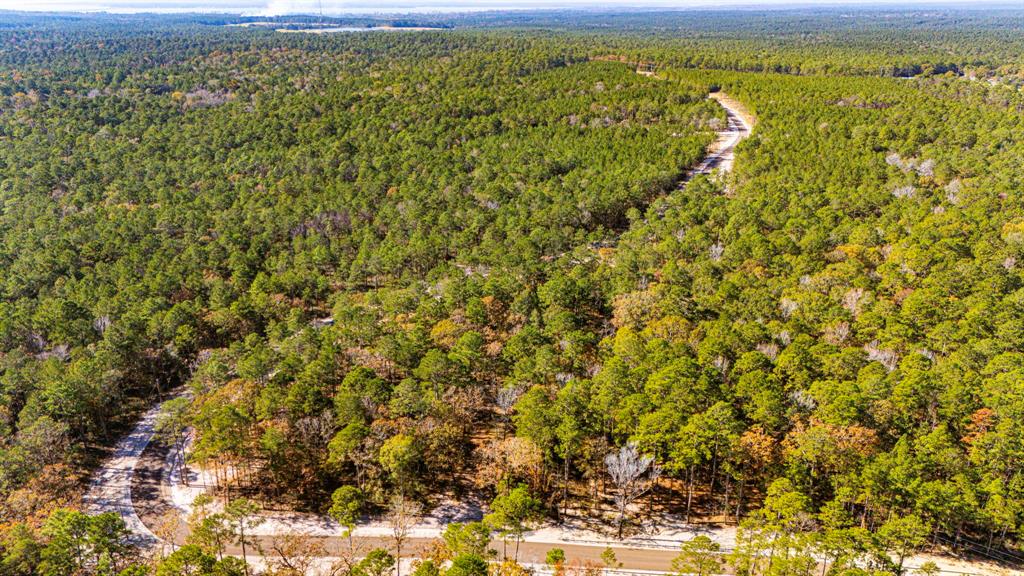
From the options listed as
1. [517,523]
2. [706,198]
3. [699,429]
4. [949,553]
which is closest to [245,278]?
[517,523]

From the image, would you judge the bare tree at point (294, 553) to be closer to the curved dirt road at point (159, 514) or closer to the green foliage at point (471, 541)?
the curved dirt road at point (159, 514)

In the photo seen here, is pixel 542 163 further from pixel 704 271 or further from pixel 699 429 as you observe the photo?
pixel 699 429

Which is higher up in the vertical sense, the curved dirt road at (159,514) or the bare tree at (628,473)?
the bare tree at (628,473)

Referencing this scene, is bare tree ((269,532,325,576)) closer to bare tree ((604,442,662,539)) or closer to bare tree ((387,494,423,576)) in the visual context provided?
bare tree ((387,494,423,576))

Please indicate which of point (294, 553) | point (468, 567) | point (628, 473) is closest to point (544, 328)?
point (628, 473)

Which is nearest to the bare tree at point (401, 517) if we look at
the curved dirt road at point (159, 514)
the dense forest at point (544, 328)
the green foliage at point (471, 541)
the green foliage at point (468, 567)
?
the curved dirt road at point (159, 514)

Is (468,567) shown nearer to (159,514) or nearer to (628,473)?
(628,473)

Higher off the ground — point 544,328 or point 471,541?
point 544,328
